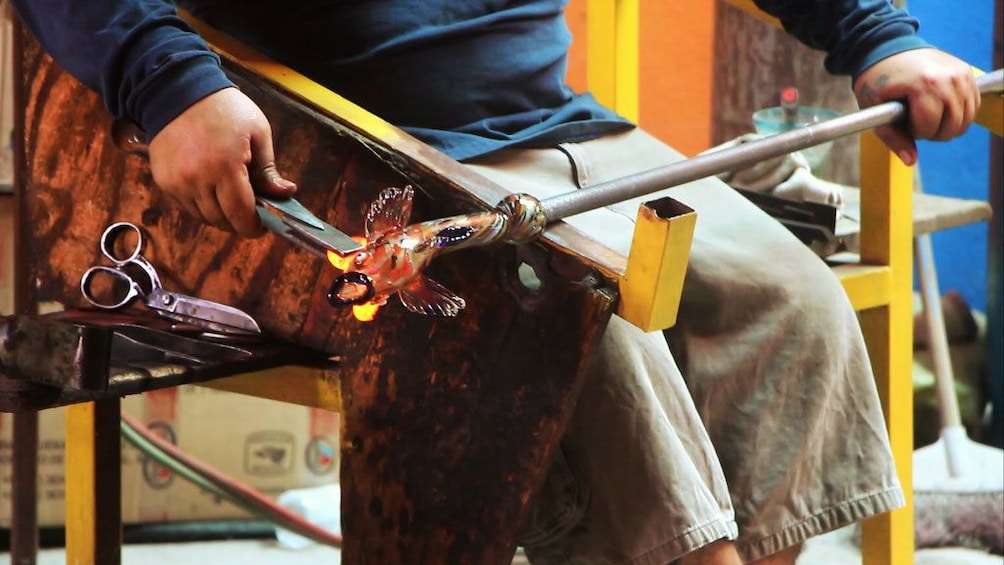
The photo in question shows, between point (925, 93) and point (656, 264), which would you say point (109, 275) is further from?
point (925, 93)

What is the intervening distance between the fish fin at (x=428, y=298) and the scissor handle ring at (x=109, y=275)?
A: 0.95 ft

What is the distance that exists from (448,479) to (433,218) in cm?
19

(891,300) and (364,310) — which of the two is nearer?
(364,310)

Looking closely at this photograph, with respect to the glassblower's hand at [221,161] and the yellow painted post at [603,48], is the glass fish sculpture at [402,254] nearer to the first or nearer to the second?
the glassblower's hand at [221,161]

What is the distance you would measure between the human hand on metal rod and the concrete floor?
836mm

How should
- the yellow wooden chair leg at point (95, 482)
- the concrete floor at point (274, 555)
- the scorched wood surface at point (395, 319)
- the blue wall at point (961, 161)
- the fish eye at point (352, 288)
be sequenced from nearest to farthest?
the fish eye at point (352, 288) < the scorched wood surface at point (395, 319) < the yellow wooden chair leg at point (95, 482) < the concrete floor at point (274, 555) < the blue wall at point (961, 161)

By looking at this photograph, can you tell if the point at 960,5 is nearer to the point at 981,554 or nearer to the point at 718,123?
the point at 718,123

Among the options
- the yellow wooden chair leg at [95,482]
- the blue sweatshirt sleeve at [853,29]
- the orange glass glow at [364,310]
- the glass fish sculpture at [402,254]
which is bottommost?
the yellow wooden chair leg at [95,482]

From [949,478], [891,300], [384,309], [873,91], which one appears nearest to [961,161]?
[949,478]

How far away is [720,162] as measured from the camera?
1092 millimetres

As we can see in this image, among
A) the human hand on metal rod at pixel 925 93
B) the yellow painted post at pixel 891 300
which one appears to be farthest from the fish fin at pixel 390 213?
the yellow painted post at pixel 891 300

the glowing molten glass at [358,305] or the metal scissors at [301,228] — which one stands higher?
the metal scissors at [301,228]

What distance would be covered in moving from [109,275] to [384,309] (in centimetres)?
27

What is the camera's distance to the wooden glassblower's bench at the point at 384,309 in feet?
3.10
